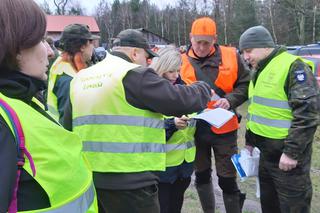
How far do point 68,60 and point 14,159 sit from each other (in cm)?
262

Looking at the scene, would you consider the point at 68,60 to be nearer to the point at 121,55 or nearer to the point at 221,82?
the point at 121,55

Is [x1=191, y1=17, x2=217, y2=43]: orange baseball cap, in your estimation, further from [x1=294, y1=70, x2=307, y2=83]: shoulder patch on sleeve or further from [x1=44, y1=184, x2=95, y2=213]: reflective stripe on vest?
[x1=44, y1=184, x2=95, y2=213]: reflective stripe on vest

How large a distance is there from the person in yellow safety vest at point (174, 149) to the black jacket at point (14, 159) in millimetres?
1714

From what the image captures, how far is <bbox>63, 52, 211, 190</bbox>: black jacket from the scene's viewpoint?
2.23 m

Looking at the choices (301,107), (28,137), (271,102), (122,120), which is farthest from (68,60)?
(28,137)

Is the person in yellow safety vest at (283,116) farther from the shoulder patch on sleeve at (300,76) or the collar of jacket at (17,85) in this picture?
the collar of jacket at (17,85)

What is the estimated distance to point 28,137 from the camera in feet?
4.35

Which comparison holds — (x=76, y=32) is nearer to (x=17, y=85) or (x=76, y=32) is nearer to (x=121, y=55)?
(x=121, y=55)

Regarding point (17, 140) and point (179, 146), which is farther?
point (179, 146)

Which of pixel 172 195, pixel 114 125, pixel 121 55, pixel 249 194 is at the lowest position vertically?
pixel 249 194

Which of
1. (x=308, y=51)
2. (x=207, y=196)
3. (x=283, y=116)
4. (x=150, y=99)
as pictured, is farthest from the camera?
(x=308, y=51)

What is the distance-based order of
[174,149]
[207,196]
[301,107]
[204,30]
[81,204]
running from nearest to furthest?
[81,204] < [301,107] < [174,149] < [204,30] < [207,196]

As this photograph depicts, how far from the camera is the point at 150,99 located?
224cm

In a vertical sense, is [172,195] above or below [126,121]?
below
